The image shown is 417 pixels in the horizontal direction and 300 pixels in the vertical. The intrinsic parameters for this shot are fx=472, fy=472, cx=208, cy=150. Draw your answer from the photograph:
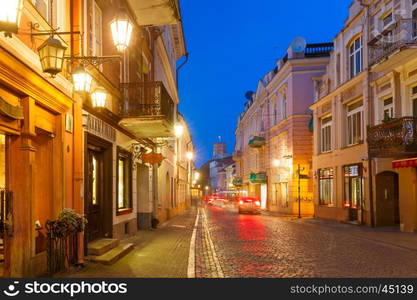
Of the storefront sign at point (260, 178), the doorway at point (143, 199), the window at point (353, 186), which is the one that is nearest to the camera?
the doorway at point (143, 199)

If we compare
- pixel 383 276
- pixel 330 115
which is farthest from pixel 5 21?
pixel 330 115

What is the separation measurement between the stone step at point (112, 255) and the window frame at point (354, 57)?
16.6m

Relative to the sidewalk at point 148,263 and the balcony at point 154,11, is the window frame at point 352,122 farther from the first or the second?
the sidewalk at point 148,263

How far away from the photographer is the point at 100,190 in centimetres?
1293

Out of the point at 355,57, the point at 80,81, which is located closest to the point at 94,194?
the point at 80,81

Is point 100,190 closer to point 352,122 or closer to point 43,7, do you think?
point 43,7

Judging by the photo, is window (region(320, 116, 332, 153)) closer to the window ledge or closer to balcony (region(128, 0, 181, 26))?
balcony (region(128, 0, 181, 26))

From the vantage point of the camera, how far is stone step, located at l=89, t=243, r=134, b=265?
995 cm

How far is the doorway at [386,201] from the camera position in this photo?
71.6ft

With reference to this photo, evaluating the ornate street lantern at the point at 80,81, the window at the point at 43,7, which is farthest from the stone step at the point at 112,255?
the window at the point at 43,7

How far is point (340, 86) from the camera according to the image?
84.1 feet

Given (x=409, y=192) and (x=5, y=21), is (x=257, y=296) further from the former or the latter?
(x=409, y=192)

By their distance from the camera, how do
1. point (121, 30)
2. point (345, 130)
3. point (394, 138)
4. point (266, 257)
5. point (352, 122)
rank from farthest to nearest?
point (345, 130), point (352, 122), point (394, 138), point (266, 257), point (121, 30)

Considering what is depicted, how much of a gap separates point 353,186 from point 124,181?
13800mm
